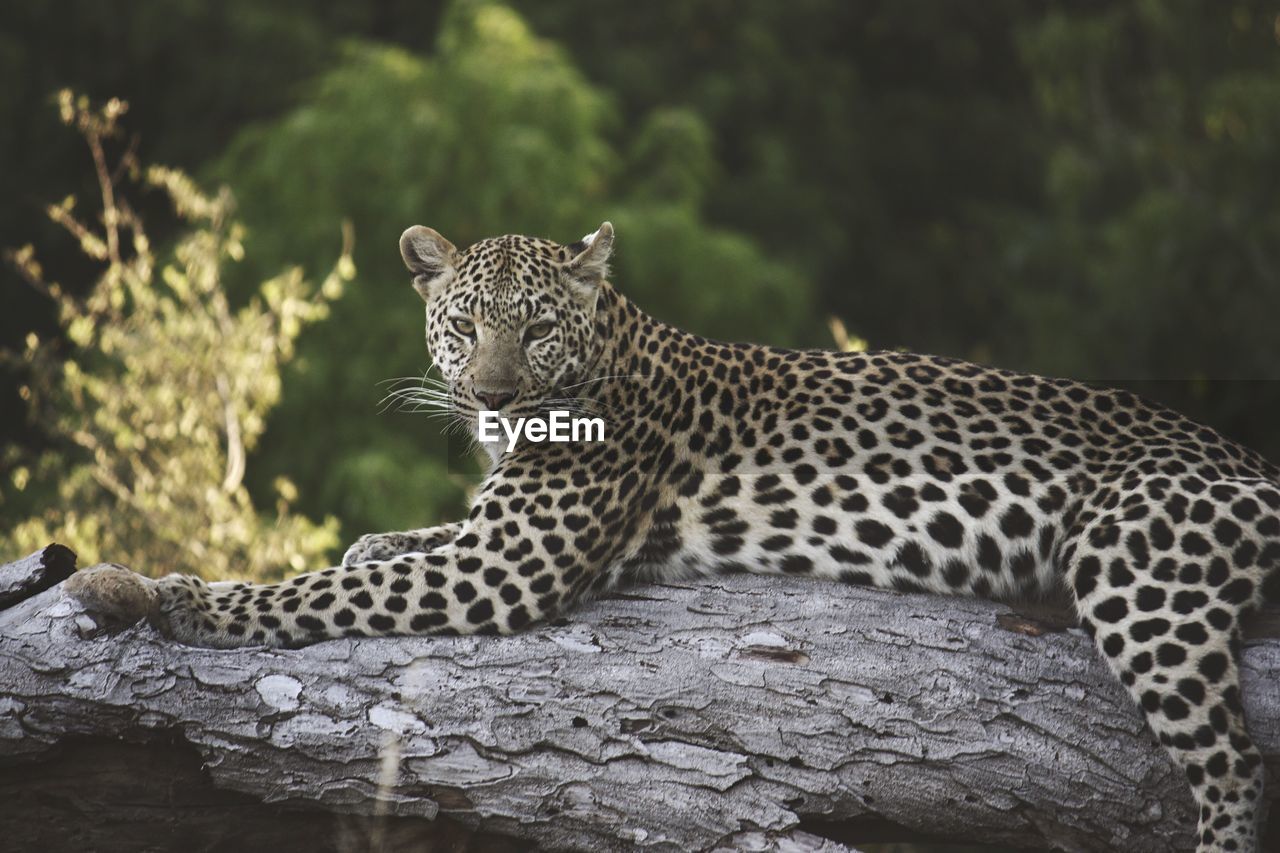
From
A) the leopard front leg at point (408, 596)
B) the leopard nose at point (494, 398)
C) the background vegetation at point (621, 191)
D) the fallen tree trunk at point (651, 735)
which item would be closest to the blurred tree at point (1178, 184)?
the background vegetation at point (621, 191)

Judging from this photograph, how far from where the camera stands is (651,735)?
591cm

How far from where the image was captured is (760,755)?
232 inches

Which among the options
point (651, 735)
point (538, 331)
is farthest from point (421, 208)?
point (651, 735)

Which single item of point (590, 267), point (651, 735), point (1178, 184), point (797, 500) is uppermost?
point (1178, 184)

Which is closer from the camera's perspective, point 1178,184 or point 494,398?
point 494,398

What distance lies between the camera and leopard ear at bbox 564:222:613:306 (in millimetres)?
6848

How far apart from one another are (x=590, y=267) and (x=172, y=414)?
5618 mm

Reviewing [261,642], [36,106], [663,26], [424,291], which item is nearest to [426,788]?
[261,642]

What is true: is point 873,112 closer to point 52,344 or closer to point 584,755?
point 52,344

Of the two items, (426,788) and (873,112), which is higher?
(873,112)

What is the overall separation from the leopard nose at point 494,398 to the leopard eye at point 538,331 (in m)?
0.30

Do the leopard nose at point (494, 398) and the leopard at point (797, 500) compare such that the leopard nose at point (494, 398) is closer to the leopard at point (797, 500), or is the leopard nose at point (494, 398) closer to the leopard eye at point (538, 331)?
the leopard at point (797, 500)

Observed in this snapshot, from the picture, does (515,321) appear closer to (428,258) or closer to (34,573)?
(428,258)

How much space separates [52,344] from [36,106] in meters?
14.9
